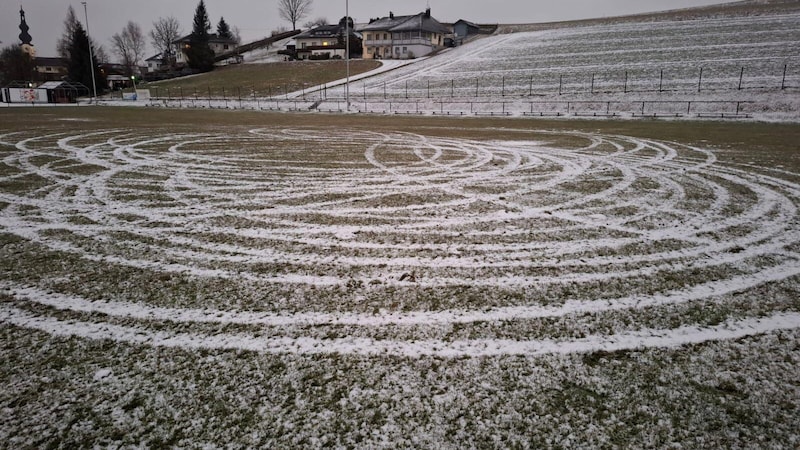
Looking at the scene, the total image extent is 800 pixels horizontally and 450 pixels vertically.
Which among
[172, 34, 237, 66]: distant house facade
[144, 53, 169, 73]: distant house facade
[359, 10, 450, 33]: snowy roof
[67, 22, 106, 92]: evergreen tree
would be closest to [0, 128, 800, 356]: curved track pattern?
[67, 22, 106, 92]: evergreen tree

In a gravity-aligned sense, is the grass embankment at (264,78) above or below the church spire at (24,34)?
below

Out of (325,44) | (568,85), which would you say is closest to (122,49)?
(325,44)

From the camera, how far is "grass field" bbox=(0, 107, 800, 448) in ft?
7.03

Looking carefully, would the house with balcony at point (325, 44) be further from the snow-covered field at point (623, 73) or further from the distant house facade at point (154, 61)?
the distant house facade at point (154, 61)

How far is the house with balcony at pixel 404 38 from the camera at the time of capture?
8069 cm

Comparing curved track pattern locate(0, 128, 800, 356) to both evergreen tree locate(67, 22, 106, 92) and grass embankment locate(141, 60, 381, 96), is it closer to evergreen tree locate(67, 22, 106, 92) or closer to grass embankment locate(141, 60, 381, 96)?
grass embankment locate(141, 60, 381, 96)

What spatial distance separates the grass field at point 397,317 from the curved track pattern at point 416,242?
0.03 metres

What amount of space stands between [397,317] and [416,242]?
62.2 inches

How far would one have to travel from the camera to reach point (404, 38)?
82438 millimetres

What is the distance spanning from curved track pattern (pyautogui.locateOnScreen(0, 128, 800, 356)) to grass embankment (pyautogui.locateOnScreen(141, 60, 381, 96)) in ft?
179

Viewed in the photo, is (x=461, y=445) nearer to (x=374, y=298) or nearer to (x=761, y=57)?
(x=374, y=298)

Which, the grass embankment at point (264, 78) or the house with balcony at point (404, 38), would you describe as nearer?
the grass embankment at point (264, 78)

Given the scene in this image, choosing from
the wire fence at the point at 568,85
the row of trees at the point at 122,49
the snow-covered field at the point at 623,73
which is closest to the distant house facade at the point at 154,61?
the row of trees at the point at 122,49

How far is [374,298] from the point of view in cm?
342
